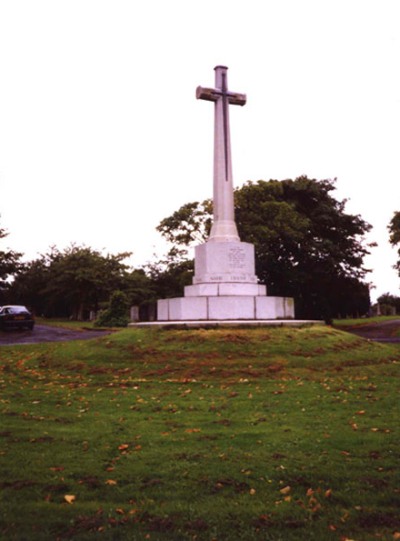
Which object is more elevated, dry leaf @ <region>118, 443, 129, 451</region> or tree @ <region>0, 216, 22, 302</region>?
tree @ <region>0, 216, 22, 302</region>

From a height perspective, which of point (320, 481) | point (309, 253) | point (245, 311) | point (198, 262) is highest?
point (309, 253)

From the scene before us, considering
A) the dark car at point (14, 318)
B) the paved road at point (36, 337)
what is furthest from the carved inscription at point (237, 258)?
the dark car at point (14, 318)

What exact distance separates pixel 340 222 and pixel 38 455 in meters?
33.6

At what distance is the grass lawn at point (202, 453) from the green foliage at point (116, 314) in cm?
2267

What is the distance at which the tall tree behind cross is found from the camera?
1631cm

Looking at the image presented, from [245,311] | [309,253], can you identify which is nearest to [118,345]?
[245,311]

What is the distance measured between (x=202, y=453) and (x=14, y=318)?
25496 mm

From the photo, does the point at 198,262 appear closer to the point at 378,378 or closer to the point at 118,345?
the point at 118,345

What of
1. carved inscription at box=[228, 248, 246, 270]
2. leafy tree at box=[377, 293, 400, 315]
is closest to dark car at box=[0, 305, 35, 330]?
carved inscription at box=[228, 248, 246, 270]

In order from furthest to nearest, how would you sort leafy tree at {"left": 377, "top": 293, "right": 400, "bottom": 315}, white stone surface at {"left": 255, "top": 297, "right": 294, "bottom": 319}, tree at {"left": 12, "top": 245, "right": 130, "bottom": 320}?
leafy tree at {"left": 377, "top": 293, "right": 400, "bottom": 315} < tree at {"left": 12, "top": 245, "right": 130, "bottom": 320} < white stone surface at {"left": 255, "top": 297, "right": 294, "bottom": 319}

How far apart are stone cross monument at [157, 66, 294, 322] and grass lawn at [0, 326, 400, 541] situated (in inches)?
129

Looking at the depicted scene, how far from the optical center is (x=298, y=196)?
3628 centimetres

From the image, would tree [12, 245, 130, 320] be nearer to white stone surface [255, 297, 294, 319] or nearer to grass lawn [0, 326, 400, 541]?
white stone surface [255, 297, 294, 319]

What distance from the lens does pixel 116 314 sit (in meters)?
34.2
